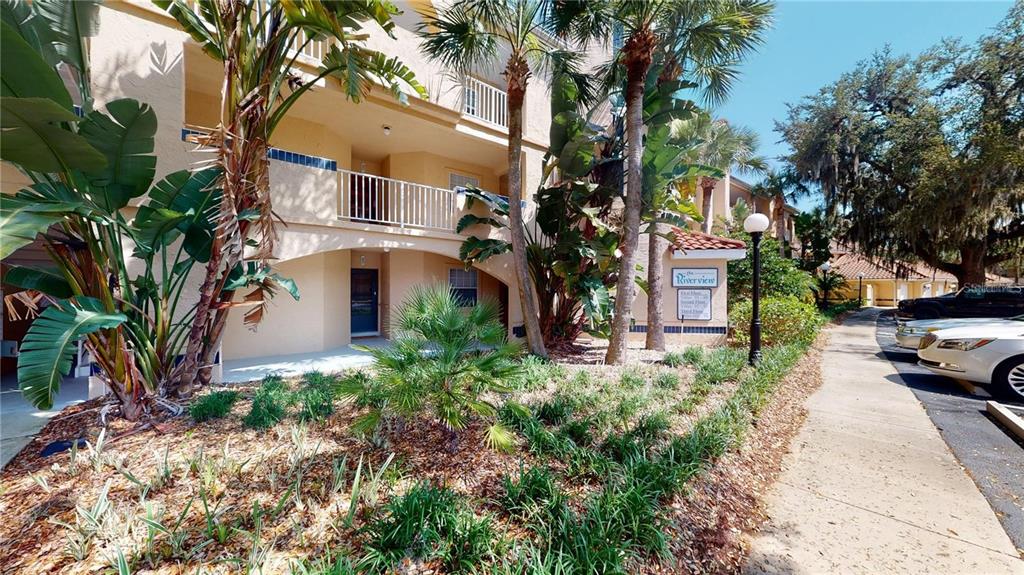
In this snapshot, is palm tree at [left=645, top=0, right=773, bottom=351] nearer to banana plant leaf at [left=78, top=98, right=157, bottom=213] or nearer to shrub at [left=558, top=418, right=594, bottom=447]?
shrub at [left=558, top=418, right=594, bottom=447]

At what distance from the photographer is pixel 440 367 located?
3.78 m

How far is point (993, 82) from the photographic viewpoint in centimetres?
1709

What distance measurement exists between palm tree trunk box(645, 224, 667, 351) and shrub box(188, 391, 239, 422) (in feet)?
28.3

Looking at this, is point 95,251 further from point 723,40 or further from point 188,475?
point 723,40

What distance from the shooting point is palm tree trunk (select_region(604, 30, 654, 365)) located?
770cm

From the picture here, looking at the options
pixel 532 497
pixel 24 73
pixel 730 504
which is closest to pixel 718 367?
pixel 730 504

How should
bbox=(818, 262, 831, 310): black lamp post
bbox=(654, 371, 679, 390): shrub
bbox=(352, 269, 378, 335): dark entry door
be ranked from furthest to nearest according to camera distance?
bbox=(818, 262, 831, 310): black lamp post → bbox=(352, 269, 378, 335): dark entry door → bbox=(654, 371, 679, 390): shrub

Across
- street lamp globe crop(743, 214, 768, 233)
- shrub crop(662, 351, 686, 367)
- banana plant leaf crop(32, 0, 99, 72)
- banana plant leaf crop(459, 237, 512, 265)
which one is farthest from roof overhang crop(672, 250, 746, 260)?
banana plant leaf crop(32, 0, 99, 72)

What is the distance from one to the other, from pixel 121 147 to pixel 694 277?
12147 mm

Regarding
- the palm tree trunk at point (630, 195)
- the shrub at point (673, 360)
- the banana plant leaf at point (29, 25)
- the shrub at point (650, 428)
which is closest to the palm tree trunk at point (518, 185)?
the palm tree trunk at point (630, 195)

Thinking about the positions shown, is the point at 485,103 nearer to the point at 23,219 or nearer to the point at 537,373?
the point at 537,373

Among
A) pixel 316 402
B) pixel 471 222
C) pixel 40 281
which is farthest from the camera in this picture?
pixel 471 222

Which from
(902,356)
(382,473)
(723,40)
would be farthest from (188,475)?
(902,356)

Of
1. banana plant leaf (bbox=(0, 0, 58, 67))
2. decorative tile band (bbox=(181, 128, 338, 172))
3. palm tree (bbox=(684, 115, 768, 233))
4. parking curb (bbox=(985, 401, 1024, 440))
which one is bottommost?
parking curb (bbox=(985, 401, 1024, 440))
